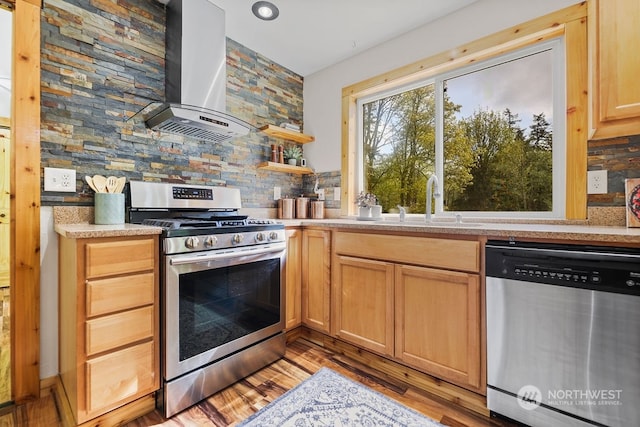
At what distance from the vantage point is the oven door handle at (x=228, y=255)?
1461mm

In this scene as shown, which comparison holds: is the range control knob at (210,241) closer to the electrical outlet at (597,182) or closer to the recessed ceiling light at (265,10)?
the recessed ceiling light at (265,10)

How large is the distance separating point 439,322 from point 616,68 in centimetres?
150

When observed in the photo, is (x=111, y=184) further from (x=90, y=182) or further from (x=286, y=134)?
(x=286, y=134)

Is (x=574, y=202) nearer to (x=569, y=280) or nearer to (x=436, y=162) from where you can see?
(x=569, y=280)

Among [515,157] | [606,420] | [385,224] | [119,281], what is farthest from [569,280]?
[119,281]

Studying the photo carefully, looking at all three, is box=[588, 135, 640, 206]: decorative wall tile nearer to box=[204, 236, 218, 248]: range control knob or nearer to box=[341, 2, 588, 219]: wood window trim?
box=[341, 2, 588, 219]: wood window trim

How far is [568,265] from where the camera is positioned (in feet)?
3.92

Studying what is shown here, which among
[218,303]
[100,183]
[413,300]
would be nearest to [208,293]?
[218,303]

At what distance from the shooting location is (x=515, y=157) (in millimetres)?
1964

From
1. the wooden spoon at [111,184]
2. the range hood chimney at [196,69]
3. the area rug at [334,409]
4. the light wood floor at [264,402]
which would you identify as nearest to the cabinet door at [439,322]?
the light wood floor at [264,402]

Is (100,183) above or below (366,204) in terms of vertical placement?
above

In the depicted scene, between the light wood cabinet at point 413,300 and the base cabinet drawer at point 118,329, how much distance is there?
3.87ft

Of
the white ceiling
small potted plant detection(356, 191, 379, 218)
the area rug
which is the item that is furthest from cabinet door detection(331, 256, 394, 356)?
the white ceiling

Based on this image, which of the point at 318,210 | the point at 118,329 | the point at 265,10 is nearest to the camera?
the point at 118,329
